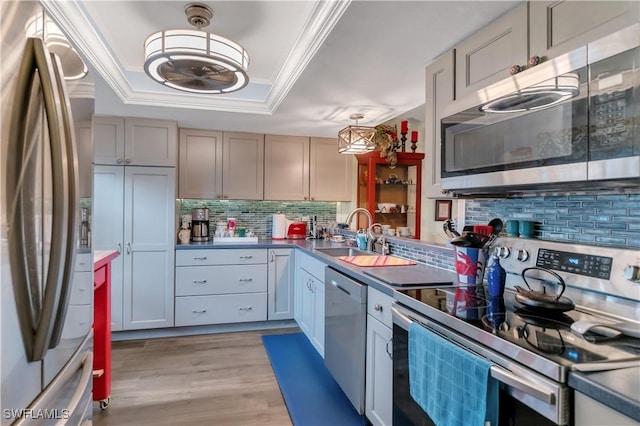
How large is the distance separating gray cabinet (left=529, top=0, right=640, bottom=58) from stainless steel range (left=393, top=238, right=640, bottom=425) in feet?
2.40

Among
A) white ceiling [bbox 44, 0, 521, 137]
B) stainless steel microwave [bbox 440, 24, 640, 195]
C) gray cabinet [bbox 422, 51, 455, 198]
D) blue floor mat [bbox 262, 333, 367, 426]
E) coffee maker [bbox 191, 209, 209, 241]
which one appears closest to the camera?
stainless steel microwave [bbox 440, 24, 640, 195]

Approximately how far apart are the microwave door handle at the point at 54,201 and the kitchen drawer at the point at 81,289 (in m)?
0.16

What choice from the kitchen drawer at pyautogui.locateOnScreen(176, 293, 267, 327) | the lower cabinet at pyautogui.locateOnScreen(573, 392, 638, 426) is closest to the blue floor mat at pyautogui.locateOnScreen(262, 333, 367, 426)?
the kitchen drawer at pyautogui.locateOnScreen(176, 293, 267, 327)

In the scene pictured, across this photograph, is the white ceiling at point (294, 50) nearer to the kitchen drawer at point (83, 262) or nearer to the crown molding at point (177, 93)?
the crown molding at point (177, 93)

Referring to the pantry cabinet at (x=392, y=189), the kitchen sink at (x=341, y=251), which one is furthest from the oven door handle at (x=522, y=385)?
the pantry cabinet at (x=392, y=189)

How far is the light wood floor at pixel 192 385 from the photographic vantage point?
2.13 metres

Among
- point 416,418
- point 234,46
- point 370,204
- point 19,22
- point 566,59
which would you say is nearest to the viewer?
point 19,22

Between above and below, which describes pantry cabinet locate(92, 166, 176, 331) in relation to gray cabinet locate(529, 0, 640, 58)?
below

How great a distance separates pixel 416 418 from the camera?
1349mm

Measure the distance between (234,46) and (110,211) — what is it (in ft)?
7.80

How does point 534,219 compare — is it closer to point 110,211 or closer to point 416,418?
point 416,418

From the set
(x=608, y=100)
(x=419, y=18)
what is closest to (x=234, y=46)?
(x=419, y=18)

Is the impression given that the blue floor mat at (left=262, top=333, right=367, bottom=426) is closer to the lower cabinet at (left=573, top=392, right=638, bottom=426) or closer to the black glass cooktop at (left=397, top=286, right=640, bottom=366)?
the black glass cooktop at (left=397, top=286, right=640, bottom=366)

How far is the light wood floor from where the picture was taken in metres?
2.13
